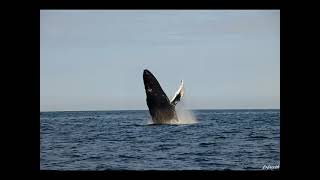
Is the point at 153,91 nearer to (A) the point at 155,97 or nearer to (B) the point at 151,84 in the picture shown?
(A) the point at 155,97

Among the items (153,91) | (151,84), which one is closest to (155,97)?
(153,91)

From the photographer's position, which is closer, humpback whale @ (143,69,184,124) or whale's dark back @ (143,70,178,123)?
humpback whale @ (143,69,184,124)

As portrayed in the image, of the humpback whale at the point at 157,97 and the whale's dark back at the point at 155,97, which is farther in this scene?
the whale's dark back at the point at 155,97

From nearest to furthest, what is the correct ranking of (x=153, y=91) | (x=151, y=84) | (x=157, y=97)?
(x=151, y=84) → (x=157, y=97) → (x=153, y=91)

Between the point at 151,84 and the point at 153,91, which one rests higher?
the point at 151,84
